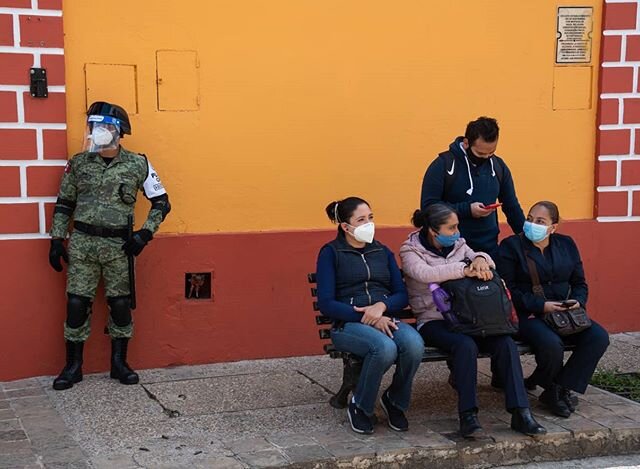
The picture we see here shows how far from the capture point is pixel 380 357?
202 inches

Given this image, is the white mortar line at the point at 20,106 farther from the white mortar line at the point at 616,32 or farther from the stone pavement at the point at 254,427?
the white mortar line at the point at 616,32

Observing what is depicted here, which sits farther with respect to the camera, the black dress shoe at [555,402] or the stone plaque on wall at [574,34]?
the stone plaque on wall at [574,34]

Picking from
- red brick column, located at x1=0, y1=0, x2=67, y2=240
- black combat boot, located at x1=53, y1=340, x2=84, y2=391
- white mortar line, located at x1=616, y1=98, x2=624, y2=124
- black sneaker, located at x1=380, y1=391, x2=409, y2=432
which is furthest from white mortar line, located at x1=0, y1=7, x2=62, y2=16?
white mortar line, located at x1=616, y1=98, x2=624, y2=124

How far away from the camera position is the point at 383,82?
22.9ft

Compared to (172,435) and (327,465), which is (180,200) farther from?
(327,465)

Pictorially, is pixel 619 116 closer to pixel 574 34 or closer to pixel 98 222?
pixel 574 34

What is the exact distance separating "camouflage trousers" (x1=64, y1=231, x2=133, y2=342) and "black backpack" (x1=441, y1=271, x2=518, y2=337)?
222 centimetres

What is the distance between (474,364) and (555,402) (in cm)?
75

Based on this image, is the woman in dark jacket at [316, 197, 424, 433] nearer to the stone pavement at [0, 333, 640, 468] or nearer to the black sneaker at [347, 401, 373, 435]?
the black sneaker at [347, 401, 373, 435]

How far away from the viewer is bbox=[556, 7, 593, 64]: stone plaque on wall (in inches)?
291

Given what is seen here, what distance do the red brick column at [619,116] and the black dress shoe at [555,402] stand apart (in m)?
2.37

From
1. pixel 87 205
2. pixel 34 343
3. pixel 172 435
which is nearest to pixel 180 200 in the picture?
pixel 87 205

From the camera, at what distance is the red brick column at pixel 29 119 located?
237 inches

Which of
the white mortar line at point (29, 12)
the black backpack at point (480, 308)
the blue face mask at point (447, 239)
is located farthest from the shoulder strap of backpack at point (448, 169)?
the white mortar line at point (29, 12)
